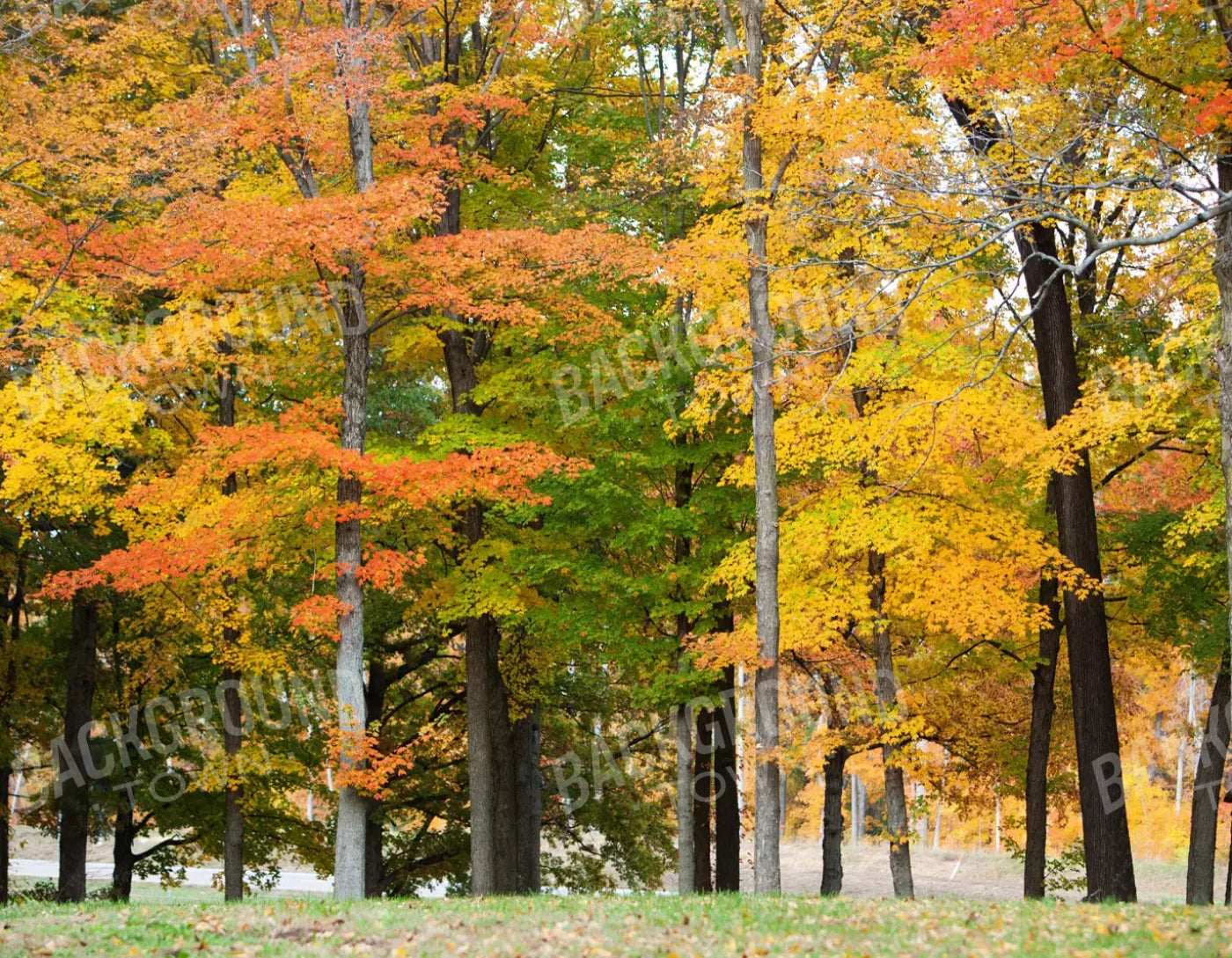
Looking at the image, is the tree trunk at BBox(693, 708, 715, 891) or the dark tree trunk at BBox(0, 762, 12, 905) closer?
the tree trunk at BBox(693, 708, 715, 891)

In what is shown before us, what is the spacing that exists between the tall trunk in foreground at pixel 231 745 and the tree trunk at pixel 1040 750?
40.5 feet

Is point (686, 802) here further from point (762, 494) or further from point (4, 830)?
point (4, 830)

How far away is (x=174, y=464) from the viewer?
69.3 feet

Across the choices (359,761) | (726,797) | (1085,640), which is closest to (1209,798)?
(1085,640)

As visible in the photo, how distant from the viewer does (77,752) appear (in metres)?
21.5

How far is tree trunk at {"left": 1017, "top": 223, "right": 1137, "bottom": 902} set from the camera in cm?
1540

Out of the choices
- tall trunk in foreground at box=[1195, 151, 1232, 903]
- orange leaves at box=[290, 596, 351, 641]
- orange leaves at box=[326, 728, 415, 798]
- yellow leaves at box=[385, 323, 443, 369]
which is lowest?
orange leaves at box=[326, 728, 415, 798]

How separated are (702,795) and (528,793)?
432 cm

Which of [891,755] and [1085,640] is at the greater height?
[1085,640]

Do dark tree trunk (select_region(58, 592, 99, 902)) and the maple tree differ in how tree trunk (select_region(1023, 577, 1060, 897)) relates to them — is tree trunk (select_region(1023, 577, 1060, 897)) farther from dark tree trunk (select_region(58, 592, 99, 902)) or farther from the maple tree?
dark tree trunk (select_region(58, 592, 99, 902))

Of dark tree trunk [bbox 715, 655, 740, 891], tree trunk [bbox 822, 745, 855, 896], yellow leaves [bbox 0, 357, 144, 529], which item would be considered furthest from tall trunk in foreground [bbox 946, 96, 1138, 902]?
yellow leaves [bbox 0, 357, 144, 529]

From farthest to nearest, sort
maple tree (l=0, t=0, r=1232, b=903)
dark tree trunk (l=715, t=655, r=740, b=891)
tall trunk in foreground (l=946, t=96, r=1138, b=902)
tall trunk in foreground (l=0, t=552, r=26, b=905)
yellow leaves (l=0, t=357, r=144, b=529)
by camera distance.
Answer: tall trunk in foreground (l=0, t=552, r=26, b=905)
dark tree trunk (l=715, t=655, r=740, b=891)
yellow leaves (l=0, t=357, r=144, b=529)
maple tree (l=0, t=0, r=1232, b=903)
tall trunk in foreground (l=946, t=96, r=1138, b=902)

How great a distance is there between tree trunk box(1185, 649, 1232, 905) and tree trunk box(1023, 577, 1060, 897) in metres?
2.83

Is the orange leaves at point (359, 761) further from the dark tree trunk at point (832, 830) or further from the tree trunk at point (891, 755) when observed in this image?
the dark tree trunk at point (832, 830)
